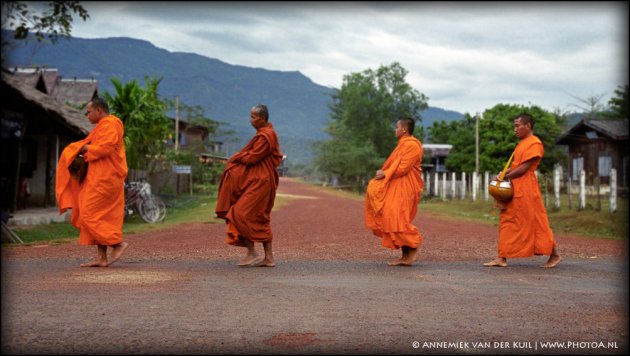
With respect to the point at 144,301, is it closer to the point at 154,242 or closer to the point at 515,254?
the point at 515,254

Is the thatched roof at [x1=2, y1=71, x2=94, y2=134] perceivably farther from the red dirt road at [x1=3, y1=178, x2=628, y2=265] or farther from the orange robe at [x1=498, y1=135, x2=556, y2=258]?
the orange robe at [x1=498, y1=135, x2=556, y2=258]

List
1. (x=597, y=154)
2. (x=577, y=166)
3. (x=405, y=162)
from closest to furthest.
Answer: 1. (x=405, y=162)
2. (x=597, y=154)
3. (x=577, y=166)

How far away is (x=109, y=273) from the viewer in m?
7.22

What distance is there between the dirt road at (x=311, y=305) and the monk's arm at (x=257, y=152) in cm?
134

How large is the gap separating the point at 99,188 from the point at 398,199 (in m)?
3.70

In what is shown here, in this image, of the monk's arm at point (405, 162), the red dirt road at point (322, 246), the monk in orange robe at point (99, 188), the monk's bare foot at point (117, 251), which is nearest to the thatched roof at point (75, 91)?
the red dirt road at point (322, 246)

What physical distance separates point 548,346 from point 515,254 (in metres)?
4.24

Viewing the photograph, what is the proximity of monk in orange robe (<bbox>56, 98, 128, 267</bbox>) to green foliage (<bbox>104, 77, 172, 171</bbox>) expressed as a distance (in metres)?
14.2

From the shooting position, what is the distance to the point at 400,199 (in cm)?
851

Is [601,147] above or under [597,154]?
above

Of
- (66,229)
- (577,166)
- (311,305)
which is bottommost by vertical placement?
(66,229)

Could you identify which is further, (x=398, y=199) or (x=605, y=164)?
(x=605, y=164)

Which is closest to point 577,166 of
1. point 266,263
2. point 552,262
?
point 552,262

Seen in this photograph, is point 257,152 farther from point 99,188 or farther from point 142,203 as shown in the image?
point 142,203
